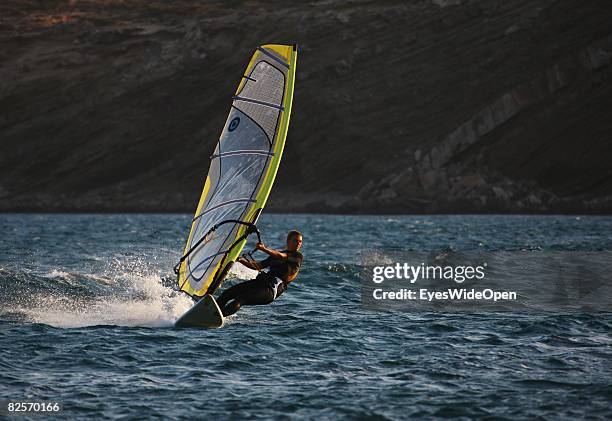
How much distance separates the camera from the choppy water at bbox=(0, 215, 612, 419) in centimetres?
1114

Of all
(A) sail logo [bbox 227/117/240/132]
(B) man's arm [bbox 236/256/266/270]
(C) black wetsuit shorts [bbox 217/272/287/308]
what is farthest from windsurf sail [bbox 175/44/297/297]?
(C) black wetsuit shorts [bbox 217/272/287/308]

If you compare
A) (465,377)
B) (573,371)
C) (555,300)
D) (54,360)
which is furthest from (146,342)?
(555,300)

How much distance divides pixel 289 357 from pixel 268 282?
2041mm

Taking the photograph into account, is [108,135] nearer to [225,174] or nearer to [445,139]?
[445,139]

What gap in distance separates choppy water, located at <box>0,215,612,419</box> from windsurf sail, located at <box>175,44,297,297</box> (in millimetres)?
1170

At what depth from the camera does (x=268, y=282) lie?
15.4 meters

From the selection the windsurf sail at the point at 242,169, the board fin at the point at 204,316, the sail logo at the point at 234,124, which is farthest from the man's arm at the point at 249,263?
the sail logo at the point at 234,124

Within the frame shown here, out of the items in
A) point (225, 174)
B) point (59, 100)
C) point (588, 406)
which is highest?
point (59, 100)

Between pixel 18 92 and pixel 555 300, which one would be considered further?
pixel 18 92

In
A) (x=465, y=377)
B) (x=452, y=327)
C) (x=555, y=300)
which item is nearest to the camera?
(x=465, y=377)

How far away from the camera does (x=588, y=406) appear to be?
11.1 meters

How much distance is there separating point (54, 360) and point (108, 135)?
73181 millimetres

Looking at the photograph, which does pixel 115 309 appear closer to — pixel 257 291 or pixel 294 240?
pixel 257 291

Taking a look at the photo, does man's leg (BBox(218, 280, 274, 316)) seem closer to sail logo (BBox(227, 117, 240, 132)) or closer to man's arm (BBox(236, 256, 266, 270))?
Answer: man's arm (BBox(236, 256, 266, 270))
